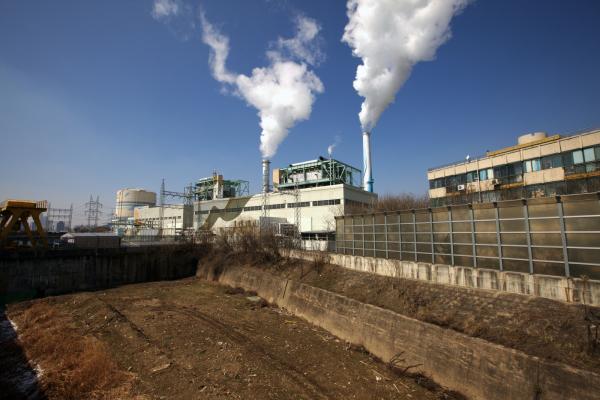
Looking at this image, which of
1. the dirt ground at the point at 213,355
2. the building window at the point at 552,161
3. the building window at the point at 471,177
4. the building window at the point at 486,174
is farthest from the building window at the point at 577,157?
the dirt ground at the point at 213,355

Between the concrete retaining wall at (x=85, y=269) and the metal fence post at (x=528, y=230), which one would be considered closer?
the metal fence post at (x=528, y=230)

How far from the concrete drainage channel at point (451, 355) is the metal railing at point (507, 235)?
368 cm

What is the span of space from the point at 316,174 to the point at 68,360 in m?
39.8

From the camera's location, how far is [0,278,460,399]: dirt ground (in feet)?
32.1

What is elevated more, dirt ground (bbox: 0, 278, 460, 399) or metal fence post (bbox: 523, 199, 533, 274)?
metal fence post (bbox: 523, 199, 533, 274)

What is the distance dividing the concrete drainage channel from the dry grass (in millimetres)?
9758

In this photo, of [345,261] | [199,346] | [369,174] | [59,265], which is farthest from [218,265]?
[369,174]

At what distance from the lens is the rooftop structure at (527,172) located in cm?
2600

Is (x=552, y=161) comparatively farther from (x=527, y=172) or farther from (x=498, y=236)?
(x=498, y=236)

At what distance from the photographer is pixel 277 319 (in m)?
17.7

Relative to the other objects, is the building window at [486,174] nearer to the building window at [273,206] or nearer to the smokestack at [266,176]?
the building window at [273,206]

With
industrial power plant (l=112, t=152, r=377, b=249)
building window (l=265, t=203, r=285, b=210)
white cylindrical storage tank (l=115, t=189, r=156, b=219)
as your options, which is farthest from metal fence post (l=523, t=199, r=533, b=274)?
white cylindrical storage tank (l=115, t=189, r=156, b=219)

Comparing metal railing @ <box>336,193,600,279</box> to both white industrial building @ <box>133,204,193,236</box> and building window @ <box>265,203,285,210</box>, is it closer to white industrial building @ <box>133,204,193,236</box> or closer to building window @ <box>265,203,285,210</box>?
building window @ <box>265,203,285,210</box>

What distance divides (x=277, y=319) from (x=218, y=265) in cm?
1491
